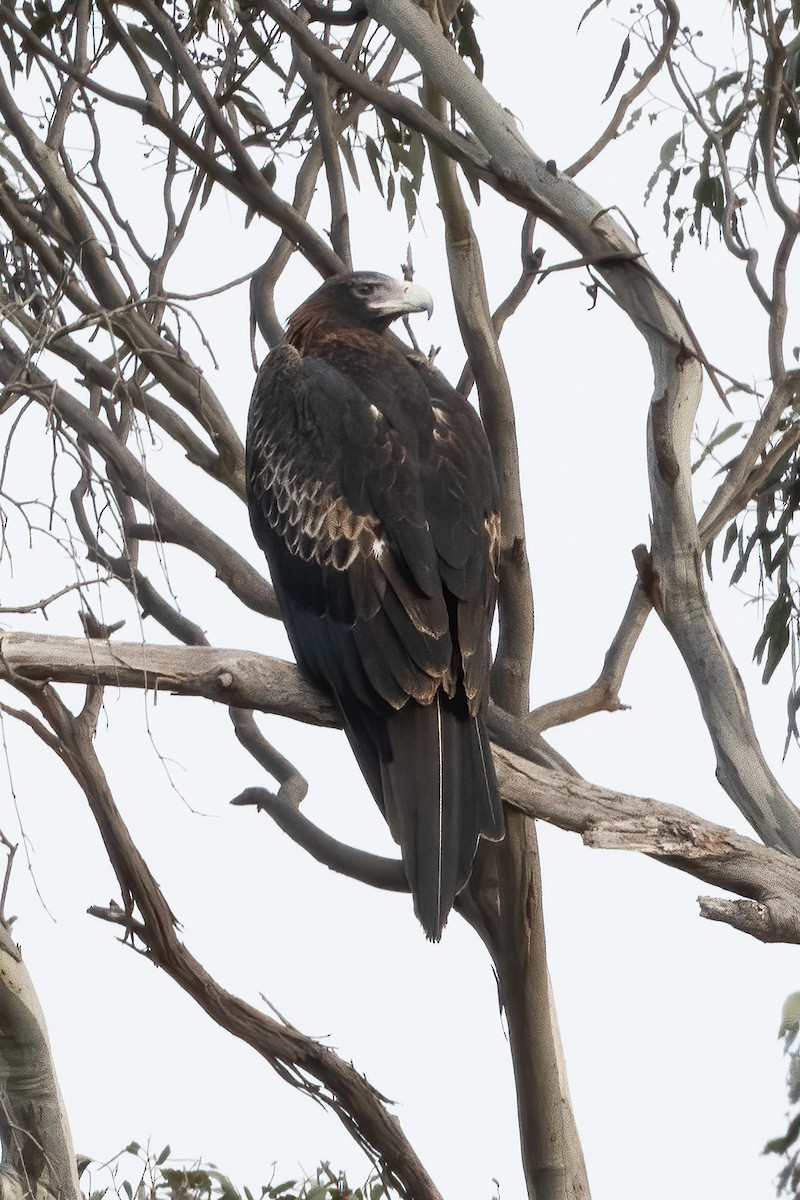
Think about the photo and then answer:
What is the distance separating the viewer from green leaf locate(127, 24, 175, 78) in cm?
381

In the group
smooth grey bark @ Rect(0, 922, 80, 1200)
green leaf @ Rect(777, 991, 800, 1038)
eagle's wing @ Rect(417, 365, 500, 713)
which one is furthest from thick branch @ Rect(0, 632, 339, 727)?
green leaf @ Rect(777, 991, 800, 1038)

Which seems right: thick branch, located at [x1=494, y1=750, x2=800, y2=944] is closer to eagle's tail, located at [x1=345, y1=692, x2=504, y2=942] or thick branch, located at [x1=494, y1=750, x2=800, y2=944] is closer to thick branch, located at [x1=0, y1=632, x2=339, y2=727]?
eagle's tail, located at [x1=345, y1=692, x2=504, y2=942]

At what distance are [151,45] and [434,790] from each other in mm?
2426

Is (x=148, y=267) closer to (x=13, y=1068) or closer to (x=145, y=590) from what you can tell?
(x=145, y=590)

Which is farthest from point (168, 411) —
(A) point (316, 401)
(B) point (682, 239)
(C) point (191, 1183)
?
(C) point (191, 1183)

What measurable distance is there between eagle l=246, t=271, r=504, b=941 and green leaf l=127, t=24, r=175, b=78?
4.01 feet

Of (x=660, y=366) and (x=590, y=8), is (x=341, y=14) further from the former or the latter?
(x=660, y=366)

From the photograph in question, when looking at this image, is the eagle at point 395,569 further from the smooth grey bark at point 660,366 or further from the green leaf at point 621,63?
the green leaf at point 621,63

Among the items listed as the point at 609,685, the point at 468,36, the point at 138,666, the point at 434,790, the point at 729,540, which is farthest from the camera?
the point at 729,540

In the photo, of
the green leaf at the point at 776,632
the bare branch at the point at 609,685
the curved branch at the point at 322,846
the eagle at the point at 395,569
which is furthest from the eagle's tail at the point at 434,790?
the green leaf at the point at 776,632

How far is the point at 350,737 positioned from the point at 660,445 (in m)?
0.91

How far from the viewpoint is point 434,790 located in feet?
8.11

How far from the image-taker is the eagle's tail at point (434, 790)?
2438 millimetres

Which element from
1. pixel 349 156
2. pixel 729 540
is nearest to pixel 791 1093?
pixel 729 540
